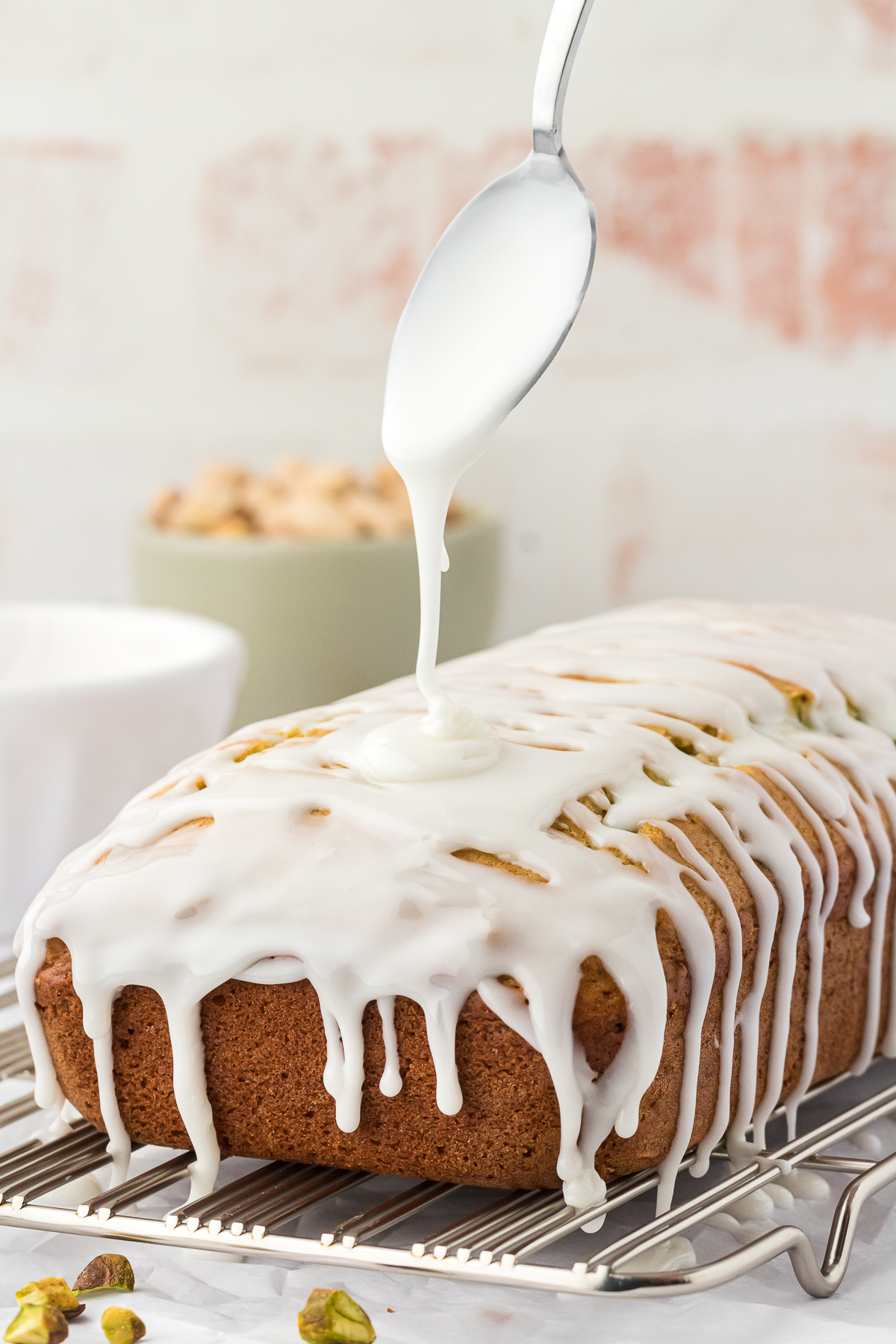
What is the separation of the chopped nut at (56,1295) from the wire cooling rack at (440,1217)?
0.02 m

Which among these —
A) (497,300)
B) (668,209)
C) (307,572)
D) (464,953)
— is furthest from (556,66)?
(668,209)

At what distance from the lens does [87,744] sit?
1118 millimetres

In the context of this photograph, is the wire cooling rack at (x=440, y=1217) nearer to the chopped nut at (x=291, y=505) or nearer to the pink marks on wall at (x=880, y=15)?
the chopped nut at (x=291, y=505)

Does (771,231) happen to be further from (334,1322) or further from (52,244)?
(334,1322)

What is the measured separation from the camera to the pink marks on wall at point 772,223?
5.92 ft

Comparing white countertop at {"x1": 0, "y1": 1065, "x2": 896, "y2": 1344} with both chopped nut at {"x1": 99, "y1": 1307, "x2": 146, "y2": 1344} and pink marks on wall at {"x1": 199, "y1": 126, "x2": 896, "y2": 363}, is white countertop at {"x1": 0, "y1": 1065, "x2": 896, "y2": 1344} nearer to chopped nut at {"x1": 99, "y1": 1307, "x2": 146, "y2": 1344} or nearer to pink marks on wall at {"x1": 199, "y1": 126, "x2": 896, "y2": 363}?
chopped nut at {"x1": 99, "y1": 1307, "x2": 146, "y2": 1344}

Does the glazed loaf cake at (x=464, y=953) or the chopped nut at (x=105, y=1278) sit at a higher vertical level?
the glazed loaf cake at (x=464, y=953)

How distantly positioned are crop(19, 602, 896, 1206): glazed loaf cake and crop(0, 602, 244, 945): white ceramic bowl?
0.30 meters

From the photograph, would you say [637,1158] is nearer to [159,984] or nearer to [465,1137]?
[465,1137]

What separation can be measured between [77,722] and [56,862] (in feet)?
0.39

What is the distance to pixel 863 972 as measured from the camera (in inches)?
34.4

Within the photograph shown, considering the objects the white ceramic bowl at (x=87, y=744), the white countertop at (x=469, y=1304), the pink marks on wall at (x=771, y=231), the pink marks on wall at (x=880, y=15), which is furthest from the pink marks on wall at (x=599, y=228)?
the white countertop at (x=469, y=1304)

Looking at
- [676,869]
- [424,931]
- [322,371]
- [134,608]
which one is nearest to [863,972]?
[676,869]

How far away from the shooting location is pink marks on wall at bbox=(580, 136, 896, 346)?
1804mm
